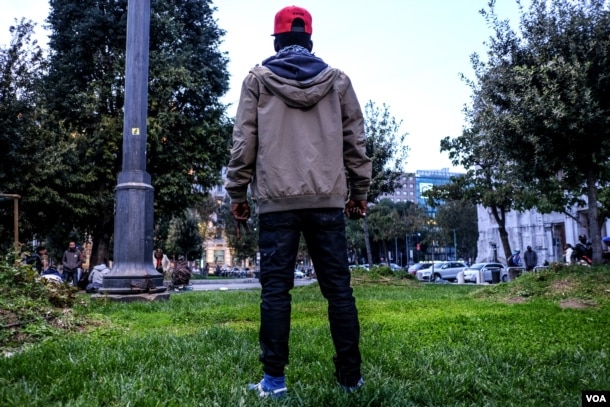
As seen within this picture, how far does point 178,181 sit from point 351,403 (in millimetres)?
19287

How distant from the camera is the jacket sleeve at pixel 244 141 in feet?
9.57

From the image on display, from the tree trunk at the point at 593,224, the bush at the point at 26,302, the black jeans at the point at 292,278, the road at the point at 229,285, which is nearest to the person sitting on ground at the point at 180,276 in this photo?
the road at the point at 229,285

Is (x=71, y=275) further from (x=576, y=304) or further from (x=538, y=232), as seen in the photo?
(x=538, y=232)

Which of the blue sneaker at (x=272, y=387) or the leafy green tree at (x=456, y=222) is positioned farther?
the leafy green tree at (x=456, y=222)

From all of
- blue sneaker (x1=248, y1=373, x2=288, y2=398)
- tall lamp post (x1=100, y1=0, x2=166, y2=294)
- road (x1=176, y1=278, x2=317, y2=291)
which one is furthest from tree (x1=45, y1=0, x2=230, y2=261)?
blue sneaker (x1=248, y1=373, x2=288, y2=398)

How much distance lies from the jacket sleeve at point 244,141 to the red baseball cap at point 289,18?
16.6 inches

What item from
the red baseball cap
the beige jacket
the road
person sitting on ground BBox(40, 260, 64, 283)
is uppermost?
the red baseball cap

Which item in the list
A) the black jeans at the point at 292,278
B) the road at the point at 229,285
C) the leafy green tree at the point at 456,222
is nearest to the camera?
the black jeans at the point at 292,278

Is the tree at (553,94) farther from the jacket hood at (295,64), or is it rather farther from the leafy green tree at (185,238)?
the leafy green tree at (185,238)

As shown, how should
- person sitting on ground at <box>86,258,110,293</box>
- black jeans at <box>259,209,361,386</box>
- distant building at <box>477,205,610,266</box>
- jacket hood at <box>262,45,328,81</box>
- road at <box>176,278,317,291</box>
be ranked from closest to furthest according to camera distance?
1. black jeans at <box>259,209,361,386</box>
2. jacket hood at <box>262,45,328,81</box>
3. person sitting on ground at <box>86,258,110,293</box>
4. road at <box>176,278,317,291</box>
5. distant building at <box>477,205,610,266</box>

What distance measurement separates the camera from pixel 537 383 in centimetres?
308

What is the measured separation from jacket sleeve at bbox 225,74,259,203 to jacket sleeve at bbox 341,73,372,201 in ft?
A: 1.81

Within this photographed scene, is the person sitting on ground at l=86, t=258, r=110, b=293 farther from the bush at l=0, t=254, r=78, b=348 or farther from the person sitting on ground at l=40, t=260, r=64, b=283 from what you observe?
the bush at l=0, t=254, r=78, b=348

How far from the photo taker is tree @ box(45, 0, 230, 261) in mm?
20484
